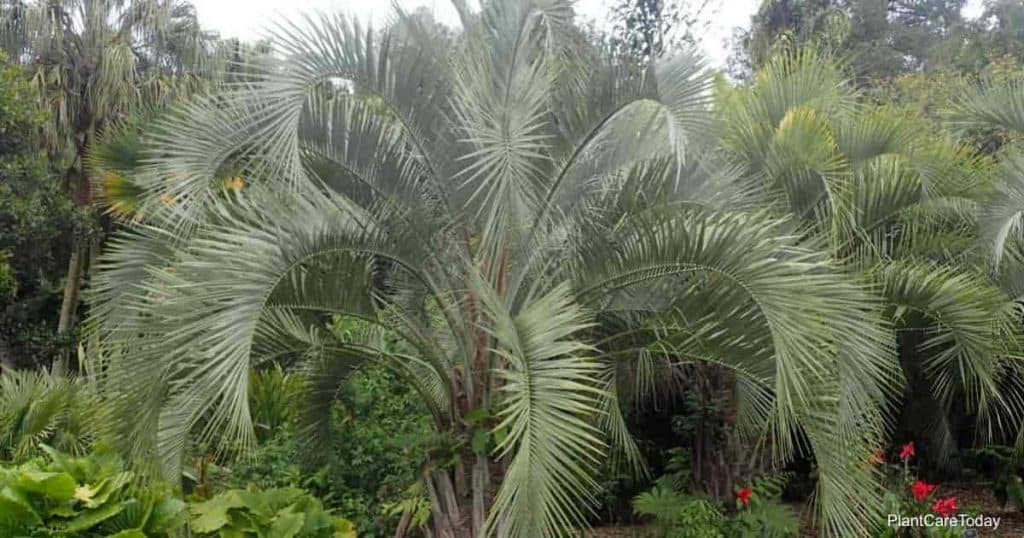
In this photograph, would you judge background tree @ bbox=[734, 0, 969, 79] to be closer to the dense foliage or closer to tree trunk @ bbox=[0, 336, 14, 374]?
the dense foliage

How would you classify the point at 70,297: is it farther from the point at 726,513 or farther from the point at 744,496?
the point at 744,496

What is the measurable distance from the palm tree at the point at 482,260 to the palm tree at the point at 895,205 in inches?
42.7

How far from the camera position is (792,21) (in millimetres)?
19469

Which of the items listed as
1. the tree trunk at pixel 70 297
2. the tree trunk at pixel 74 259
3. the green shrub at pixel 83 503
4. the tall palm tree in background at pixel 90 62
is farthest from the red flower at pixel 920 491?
the tree trunk at pixel 70 297

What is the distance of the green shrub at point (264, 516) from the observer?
16.4 ft

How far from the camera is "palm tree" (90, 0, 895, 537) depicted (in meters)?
4.07

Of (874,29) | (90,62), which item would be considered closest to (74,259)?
(90,62)

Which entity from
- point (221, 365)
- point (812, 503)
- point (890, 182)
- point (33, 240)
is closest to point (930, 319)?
point (890, 182)

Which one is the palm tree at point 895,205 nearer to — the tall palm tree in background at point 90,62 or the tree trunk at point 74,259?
the tall palm tree in background at point 90,62

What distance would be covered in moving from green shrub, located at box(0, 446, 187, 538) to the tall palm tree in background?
736 centimetres

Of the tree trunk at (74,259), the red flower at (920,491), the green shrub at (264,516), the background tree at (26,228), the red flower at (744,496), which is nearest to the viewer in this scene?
the green shrub at (264,516)

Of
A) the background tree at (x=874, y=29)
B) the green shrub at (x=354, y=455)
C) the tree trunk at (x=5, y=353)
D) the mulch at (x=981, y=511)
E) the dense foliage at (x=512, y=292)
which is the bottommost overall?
the tree trunk at (x=5, y=353)

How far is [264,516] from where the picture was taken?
5.16 meters

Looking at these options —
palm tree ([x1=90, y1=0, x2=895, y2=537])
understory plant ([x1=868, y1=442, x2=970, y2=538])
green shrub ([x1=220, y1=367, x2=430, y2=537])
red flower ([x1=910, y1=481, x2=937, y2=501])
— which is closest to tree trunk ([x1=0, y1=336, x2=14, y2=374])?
green shrub ([x1=220, y1=367, x2=430, y2=537])
